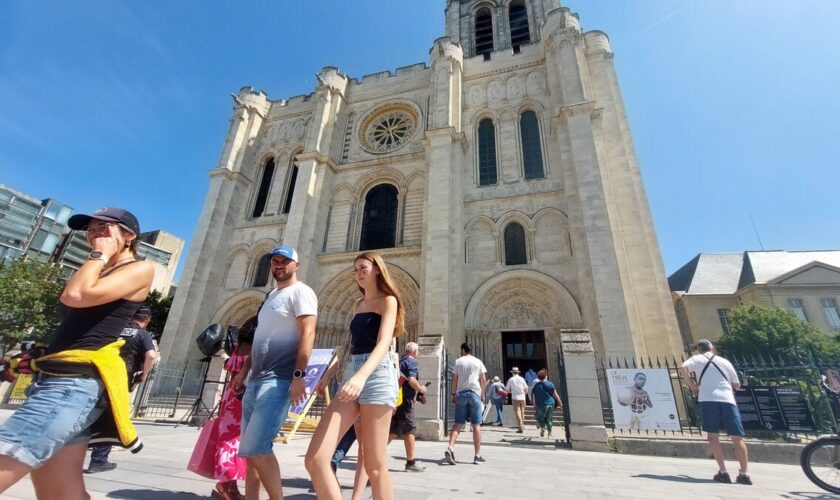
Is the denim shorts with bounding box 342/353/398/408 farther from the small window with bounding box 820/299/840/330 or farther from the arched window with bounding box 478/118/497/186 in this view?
the small window with bounding box 820/299/840/330

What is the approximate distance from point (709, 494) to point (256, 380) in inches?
160

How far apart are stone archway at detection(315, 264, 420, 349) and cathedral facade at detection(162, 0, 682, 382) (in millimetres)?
82

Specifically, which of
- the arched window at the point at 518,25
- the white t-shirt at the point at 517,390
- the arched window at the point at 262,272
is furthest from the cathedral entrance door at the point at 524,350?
the arched window at the point at 518,25

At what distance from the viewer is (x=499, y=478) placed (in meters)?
3.61

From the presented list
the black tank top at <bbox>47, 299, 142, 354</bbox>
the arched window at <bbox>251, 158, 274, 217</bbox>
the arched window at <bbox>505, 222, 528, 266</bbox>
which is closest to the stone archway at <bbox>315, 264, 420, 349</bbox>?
the arched window at <bbox>505, 222, 528, 266</bbox>

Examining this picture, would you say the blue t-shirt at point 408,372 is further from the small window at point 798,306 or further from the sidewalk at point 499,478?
the small window at point 798,306

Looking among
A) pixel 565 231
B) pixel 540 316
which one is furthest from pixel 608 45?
pixel 540 316

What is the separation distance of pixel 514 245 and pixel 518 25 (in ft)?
52.7

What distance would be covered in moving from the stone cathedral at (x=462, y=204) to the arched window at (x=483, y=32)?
3.20ft

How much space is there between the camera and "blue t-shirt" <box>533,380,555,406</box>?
25.2 ft

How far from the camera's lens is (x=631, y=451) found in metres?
6.04

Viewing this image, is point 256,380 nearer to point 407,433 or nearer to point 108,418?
point 108,418

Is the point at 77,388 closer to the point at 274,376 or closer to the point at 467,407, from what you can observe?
the point at 274,376

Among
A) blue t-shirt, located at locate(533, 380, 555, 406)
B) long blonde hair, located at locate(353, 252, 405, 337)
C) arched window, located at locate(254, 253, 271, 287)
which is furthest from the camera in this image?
arched window, located at locate(254, 253, 271, 287)
